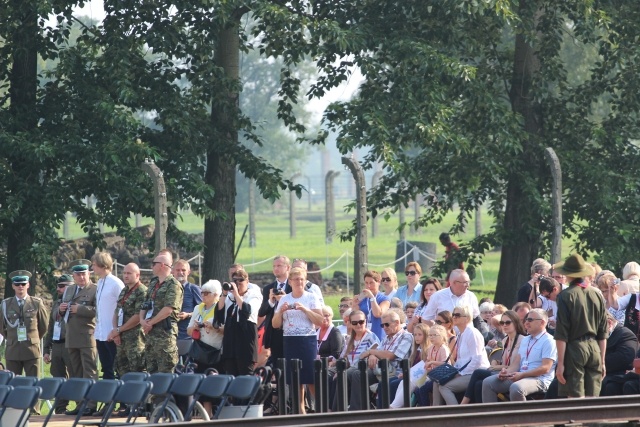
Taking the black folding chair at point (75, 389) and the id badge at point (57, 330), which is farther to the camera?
the id badge at point (57, 330)

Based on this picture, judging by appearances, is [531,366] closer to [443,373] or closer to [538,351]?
[538,351]

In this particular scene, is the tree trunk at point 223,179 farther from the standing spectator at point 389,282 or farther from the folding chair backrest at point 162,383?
the folding chair backrest at point 162,383

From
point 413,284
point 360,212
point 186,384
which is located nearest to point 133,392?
point 186,384

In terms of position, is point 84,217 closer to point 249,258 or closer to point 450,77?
point 450,77

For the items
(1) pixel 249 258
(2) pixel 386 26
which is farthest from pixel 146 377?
(1) pixel 249 258

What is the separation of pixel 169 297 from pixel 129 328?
81 cm

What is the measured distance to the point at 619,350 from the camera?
14.6m

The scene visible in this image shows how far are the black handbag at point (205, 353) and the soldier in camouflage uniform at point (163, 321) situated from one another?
0.31 m

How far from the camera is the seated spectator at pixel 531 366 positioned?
14.4 m

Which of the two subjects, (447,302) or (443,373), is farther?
(447,302)

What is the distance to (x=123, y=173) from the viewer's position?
2383cm

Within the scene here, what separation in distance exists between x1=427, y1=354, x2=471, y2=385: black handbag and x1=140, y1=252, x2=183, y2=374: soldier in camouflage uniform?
119 inches

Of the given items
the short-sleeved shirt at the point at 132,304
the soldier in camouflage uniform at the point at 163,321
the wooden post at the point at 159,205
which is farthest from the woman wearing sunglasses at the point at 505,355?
the wooden post at the point at 159,205

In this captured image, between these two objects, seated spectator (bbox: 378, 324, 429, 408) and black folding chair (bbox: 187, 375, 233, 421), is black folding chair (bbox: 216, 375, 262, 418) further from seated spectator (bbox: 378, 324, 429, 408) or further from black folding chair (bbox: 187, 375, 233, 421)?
seated spectator (bbox: 378, 324, 429, 408)
